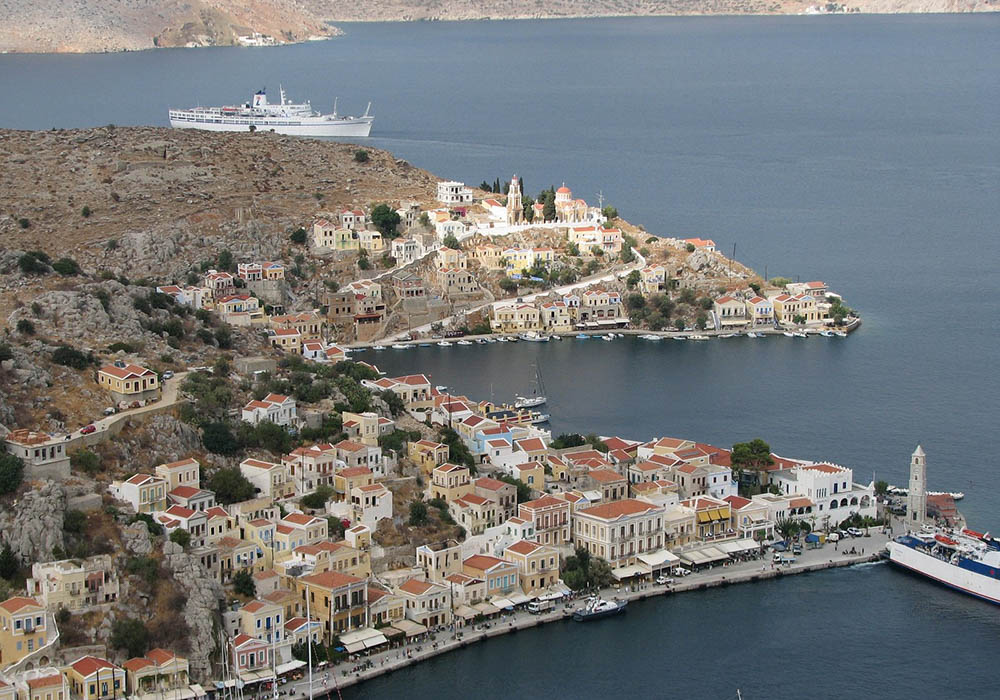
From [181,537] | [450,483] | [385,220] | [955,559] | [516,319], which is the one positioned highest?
[385,220]

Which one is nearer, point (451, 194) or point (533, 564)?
point (533, 564)

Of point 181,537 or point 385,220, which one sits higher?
point 385,220

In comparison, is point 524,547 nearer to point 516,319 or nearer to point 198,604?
point 198,604

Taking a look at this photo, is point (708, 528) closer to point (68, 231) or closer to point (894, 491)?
point (894, 491)

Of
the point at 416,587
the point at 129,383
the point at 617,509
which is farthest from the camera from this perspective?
the point at 129,383

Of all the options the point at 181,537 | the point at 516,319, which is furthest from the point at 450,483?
the point at 516,319

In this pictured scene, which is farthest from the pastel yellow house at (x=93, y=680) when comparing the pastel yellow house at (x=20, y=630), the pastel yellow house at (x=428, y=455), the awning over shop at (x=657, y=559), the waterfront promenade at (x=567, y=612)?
the awning over shop at (x=657, y=559)

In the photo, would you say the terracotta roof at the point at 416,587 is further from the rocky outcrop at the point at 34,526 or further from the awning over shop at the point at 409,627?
the rocky outcrop at the point at 34,526
